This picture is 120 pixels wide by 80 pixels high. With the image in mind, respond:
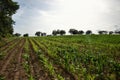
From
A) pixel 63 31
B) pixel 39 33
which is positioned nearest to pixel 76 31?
pixel 63 31

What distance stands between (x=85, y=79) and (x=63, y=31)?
140856mm

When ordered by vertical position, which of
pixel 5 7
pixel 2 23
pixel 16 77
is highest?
pixel 5 7

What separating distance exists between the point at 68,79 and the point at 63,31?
140m

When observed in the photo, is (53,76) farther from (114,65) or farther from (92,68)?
(114,65)

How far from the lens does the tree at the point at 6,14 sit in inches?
1207

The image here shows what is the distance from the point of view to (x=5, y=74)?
11742 mm

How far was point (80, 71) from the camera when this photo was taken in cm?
1145

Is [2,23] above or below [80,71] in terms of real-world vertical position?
above

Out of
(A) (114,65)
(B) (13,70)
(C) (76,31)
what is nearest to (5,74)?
(B) (13,70)

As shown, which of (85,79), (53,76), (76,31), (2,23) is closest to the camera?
(85,79)

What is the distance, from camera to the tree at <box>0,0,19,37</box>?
3067cm

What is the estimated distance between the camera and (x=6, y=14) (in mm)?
32281

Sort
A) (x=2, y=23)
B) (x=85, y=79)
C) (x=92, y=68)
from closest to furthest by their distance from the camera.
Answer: (x=85, y=79) → (x=92, y=68) → (x=2, y=23)

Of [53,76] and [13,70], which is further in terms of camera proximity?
[13,70]
